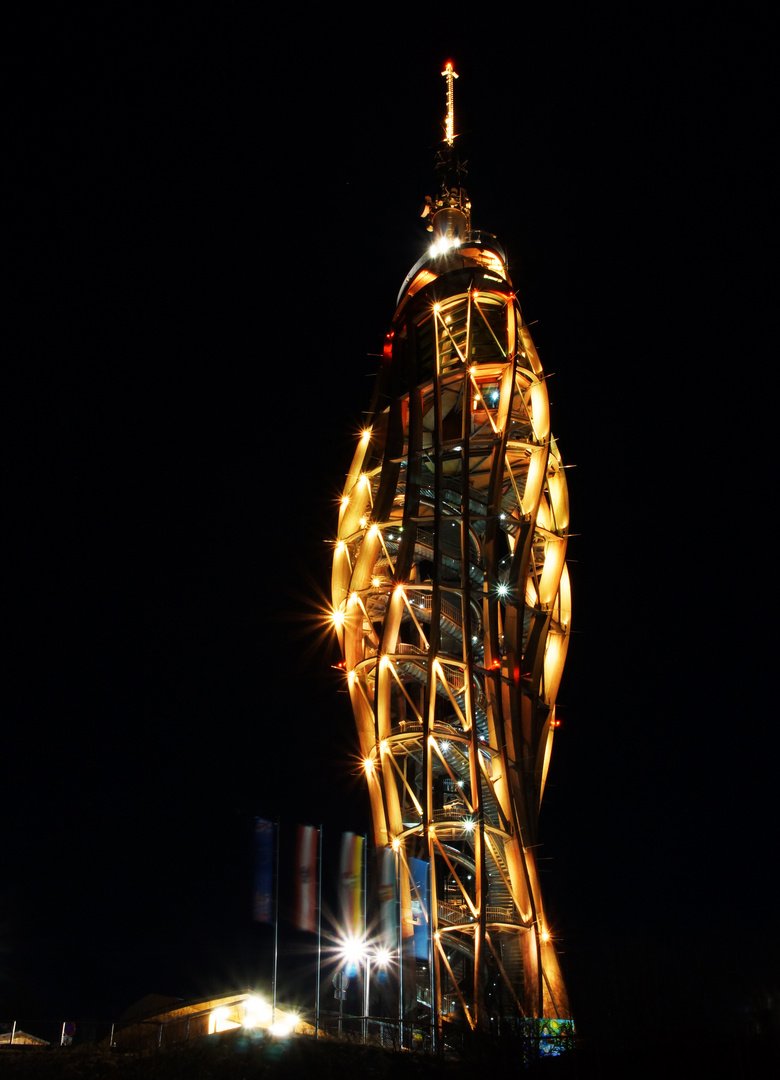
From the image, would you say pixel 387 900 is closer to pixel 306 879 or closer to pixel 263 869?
pixel 306 879

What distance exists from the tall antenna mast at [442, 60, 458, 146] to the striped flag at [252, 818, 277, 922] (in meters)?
35.0

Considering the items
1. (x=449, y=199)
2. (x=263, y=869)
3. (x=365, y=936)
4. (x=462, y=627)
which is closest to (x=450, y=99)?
(x=449, y=199)

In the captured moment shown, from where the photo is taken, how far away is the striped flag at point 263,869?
95.0 feet

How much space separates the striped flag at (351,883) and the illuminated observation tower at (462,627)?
1040 millimetres

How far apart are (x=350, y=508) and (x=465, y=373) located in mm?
6740

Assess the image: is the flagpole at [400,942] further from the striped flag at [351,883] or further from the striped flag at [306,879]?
the striped flag at [306,879]

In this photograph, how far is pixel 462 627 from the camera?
31297 millimetres

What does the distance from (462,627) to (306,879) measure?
943 cm

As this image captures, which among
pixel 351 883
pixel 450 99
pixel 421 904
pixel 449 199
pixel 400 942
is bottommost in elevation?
pixel 400 942

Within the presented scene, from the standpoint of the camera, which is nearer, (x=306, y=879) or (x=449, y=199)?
(x=306, y=879)

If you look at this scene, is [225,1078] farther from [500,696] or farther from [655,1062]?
[500,696]

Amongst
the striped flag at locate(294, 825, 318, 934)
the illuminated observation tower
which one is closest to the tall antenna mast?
the illuminated observation tower

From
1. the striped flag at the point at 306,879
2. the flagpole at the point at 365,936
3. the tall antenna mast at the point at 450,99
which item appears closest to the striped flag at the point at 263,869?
the striped flag at the point at 306,879

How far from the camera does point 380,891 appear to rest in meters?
28.1
